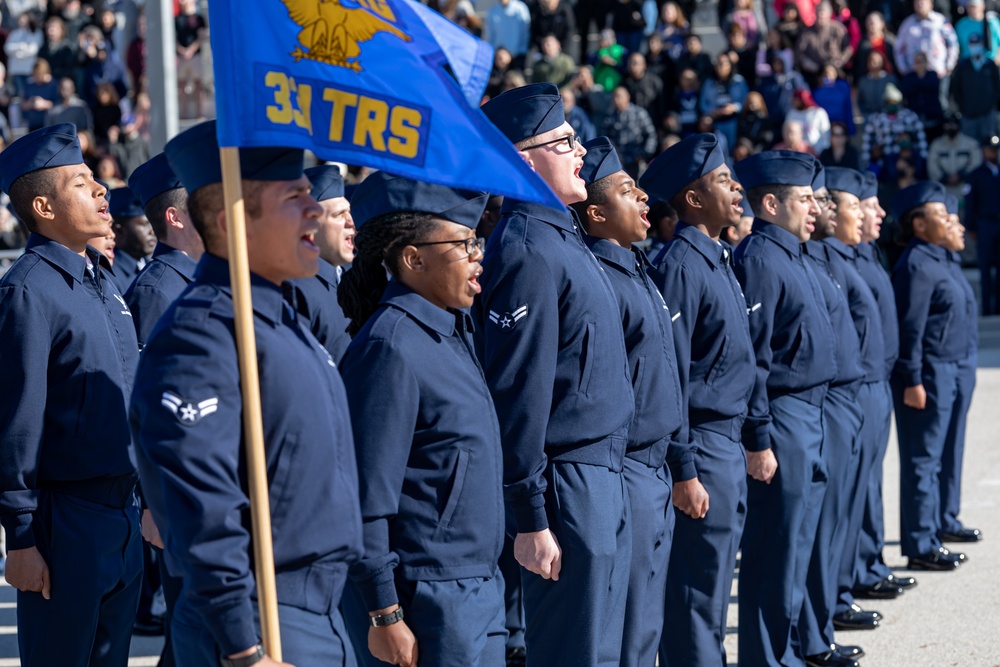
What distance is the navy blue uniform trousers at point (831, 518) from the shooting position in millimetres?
6645

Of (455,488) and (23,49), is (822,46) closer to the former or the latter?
(23,49)

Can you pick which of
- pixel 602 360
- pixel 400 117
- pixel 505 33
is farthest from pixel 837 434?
pixel 505 33

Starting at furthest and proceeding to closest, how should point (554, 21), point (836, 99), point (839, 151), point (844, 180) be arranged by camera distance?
1. point (554, 21)
2. point (836, 99)
3. point (839, 151)
4. point (844, 180)

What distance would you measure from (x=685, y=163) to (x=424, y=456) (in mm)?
2579

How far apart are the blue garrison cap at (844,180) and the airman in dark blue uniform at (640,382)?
3202mm

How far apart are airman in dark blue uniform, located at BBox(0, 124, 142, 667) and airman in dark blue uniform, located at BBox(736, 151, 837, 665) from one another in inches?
108

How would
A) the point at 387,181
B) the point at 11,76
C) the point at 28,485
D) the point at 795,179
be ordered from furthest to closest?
the point at 11,76
the point at 795,179
the point at 28,485
the point at 387,181

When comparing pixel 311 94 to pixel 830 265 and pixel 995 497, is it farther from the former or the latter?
pixel 995 497

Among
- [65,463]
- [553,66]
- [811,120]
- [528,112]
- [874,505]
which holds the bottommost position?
[874,505]

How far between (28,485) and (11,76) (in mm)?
20699

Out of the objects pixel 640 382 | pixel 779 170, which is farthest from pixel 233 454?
pixel 779 170

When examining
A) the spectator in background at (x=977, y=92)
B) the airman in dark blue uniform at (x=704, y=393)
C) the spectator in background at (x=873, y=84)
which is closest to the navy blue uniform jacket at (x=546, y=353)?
the airman in dark blue uniform at (x=704, y=393)

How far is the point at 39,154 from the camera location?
4.84 meters

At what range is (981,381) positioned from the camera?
15234 millimetres
